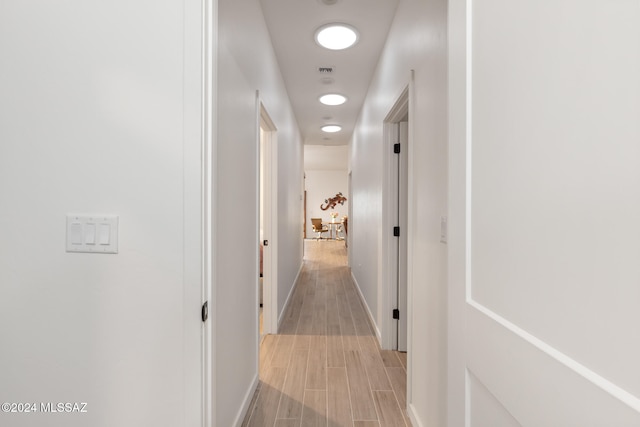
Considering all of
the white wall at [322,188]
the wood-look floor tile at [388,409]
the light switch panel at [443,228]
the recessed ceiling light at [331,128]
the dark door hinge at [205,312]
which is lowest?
the wood-look floor tile at [388,409]

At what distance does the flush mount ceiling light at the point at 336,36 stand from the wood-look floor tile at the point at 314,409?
2701mm

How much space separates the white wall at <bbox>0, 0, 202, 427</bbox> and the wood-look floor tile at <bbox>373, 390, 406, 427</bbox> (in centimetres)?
137

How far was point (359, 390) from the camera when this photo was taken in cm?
226

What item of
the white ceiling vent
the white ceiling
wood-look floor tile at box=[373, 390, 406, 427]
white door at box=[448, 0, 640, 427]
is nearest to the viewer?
white door at box=[448, 0, 640, 427]

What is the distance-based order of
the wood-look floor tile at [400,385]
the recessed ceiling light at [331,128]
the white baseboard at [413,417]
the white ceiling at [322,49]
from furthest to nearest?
the recessed ceiling light at [331,128]
the white ceiling at [322,49]
the wood-look floor tile at [400,385]
the white baseboard at [413,417]

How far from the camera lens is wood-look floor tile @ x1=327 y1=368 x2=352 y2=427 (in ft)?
6.33

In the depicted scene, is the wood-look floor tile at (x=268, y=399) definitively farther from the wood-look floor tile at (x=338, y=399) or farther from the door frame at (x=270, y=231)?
the door frame at (x=270, y=231)

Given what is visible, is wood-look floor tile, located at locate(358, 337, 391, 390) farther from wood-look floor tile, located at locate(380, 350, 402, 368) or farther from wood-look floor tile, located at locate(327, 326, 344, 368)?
wood-look floor tile, located at locate(327, 326, 344, 368)

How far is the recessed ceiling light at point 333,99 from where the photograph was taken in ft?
14.1

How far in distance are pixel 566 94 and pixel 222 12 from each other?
151 centimetres

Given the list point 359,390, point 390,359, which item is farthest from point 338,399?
point 390,359

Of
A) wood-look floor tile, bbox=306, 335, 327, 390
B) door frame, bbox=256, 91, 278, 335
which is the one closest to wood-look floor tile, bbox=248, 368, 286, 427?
wood-look floor tile, bbox=306, 335, 327, 390

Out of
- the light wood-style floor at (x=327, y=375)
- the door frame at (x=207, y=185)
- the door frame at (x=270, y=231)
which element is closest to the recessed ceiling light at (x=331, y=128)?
the door frame at (x=270, y=231)

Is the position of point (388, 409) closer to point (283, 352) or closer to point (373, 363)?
point (373, 363)
